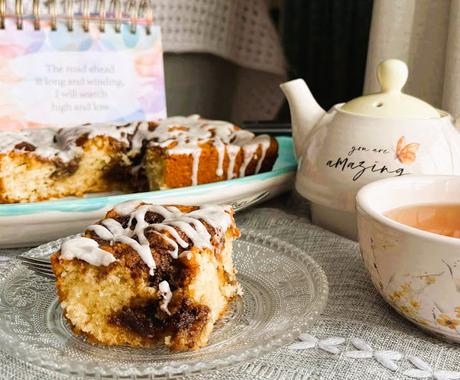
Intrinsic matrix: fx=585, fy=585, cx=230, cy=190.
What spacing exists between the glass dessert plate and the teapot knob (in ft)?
1.08

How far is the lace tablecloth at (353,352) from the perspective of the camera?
63 cm

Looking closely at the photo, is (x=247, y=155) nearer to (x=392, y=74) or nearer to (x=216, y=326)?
(x=392, y=74)

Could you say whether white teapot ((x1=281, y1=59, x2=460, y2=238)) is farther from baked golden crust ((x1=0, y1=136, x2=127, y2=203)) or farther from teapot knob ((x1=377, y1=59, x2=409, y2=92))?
baked golden crust ((x1=0, y1=136, x2=127, y2=203))

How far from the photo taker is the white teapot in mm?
911

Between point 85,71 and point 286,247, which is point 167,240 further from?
point 85,71

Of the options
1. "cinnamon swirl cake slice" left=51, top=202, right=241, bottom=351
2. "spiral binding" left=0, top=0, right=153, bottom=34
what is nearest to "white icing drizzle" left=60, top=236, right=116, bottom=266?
"cinnamon swirl cake slice" left=51, top=202, right=241, bottom=351

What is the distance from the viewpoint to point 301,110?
3.48ft

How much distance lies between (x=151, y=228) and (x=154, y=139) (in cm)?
47

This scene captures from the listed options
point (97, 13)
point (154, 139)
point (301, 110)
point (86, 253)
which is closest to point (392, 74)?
point (301, 110)

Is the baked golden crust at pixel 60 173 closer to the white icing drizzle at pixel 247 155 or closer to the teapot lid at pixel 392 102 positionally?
the white icing drizzle at pixel 247 155

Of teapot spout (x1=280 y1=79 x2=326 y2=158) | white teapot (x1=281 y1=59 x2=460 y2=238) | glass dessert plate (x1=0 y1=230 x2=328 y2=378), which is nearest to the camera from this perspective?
glass dessert plate (x1=0 y1=230 x2=328 y2=378)

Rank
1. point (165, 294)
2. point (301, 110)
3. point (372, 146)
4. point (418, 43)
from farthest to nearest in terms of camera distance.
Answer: point (418, 43), point (301, 110), point (372, 146), point (165, 294)

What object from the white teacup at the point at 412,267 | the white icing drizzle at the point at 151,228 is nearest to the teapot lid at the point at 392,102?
the white teacup at the point at 412,267

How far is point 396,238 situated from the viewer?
0.66 metres
